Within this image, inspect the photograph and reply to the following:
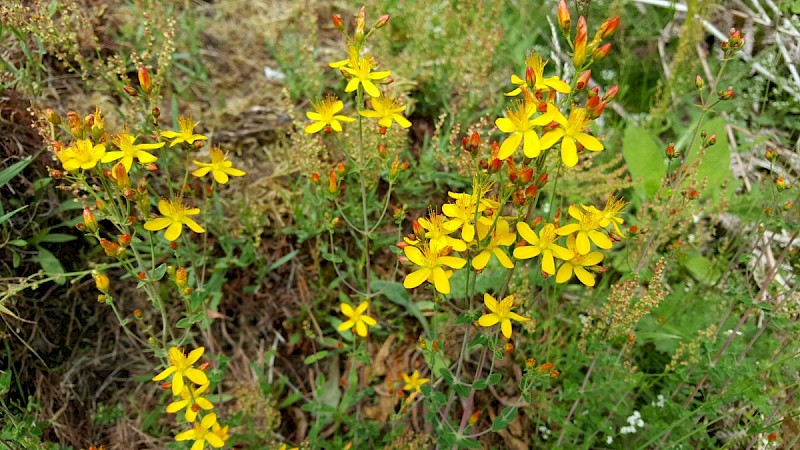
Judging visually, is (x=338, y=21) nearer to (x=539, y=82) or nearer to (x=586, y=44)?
(x=539, y=82)

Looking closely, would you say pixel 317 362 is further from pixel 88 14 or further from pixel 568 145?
pixel 88 14

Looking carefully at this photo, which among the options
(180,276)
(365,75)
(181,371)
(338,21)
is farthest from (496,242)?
(181,371)

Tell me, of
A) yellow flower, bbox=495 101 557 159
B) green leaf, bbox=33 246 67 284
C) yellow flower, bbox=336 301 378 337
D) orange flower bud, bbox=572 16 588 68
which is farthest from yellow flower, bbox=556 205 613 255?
green leaf, bbox=33 246 67 284

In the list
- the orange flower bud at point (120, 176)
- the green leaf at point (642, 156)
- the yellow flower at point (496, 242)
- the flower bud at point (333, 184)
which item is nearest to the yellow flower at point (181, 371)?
the orange flower bud at point (120, 176)

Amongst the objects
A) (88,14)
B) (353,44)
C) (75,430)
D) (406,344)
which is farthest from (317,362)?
(88,14)

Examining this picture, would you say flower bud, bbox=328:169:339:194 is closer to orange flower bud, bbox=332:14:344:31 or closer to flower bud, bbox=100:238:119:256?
orange flower bud, bbox=332:14:344:31
